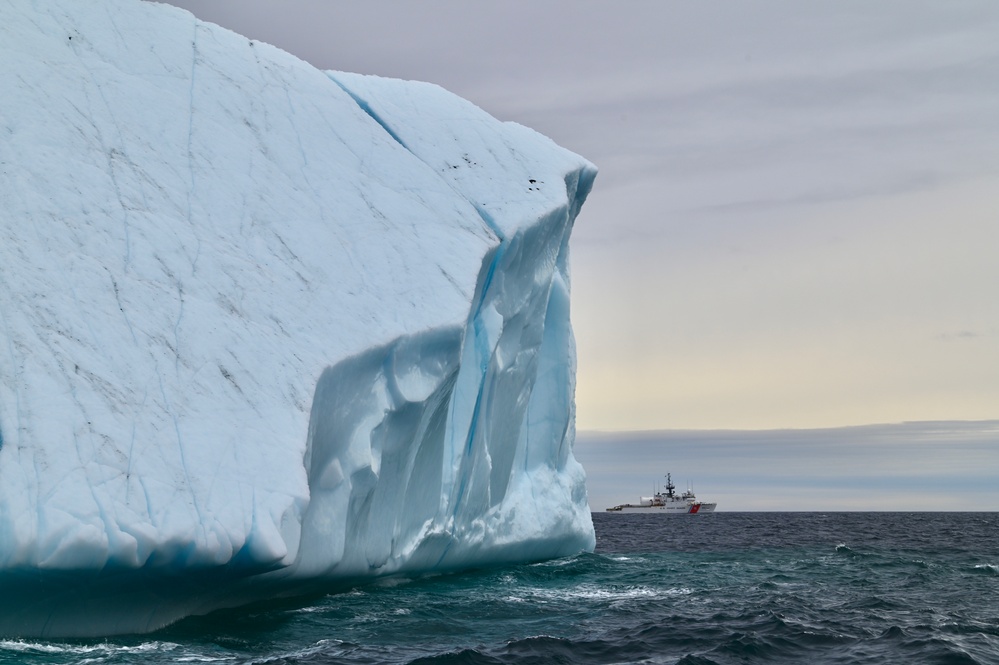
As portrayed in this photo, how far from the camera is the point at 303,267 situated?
12812 millimetres

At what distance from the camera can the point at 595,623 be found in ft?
40.0

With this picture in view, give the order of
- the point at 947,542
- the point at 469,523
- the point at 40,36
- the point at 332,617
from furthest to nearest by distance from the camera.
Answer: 1. the point at 947,542
2. the point at 469,523
3. the point at 40,36
4. the point at 332,617

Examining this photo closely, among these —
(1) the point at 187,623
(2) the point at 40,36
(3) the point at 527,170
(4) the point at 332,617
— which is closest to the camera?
(1) the point at 187,623

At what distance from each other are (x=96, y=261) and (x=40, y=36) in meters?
4.17

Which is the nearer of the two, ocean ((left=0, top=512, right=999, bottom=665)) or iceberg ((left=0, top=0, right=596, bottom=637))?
iceberg ((left=0, top=0, right=596, bottom=637))

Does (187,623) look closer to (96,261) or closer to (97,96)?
(96,261)

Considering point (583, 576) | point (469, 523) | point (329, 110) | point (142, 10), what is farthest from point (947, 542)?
point (142, 10)

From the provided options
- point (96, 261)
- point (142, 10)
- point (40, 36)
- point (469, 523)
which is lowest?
point (469, 523)

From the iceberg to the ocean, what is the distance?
0.47 metres

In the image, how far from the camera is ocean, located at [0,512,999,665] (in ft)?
32.3

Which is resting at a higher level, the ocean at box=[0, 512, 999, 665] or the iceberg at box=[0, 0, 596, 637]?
the iceberg at box=[0, 0, 596, 637]

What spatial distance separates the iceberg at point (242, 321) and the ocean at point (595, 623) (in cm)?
47

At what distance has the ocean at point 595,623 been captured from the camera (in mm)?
9852

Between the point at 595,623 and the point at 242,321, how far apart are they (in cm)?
511
